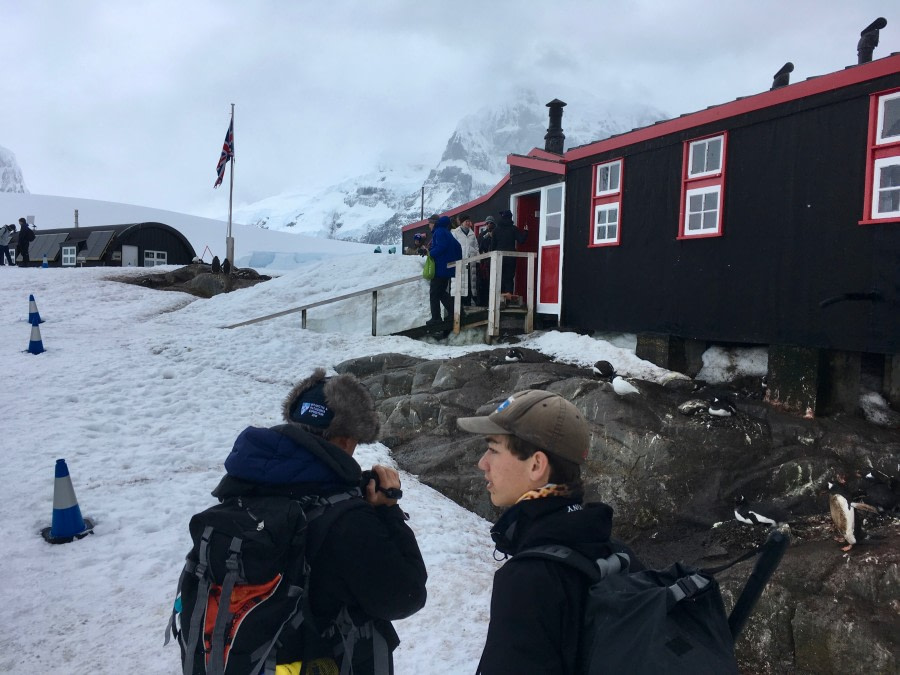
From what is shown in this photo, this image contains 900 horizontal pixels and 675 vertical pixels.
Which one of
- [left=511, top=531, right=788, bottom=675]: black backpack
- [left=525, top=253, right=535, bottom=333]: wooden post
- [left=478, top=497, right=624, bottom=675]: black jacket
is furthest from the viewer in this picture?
[left=525, top=253, right=535, bottom=333]: wooden post

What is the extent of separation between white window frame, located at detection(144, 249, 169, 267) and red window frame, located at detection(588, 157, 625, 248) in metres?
24.8

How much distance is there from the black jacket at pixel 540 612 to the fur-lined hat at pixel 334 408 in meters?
0.77

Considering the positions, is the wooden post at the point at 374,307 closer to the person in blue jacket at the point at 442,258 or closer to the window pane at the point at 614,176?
the person in blue jacket at the point at 442,258

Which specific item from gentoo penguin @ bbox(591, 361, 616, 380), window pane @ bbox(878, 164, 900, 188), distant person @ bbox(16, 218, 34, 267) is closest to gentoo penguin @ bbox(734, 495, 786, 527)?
gentoo penguin @ bbox(591, 361, 616, 380)

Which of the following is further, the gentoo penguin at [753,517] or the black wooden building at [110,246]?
the black wooden building at [110,246]

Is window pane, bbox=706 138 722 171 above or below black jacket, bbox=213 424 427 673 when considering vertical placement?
above

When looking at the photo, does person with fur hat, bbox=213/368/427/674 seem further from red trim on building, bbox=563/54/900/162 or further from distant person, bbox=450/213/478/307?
distant person, bbox=450/213/478/307

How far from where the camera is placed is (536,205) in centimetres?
1359

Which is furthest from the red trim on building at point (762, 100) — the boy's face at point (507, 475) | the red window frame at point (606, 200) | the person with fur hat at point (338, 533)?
the person with fur hat at point (338, 533)

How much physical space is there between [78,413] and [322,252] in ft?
141

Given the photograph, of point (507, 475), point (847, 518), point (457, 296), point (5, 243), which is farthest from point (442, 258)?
point (5, 243)

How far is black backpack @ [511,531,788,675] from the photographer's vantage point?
1.32 meters

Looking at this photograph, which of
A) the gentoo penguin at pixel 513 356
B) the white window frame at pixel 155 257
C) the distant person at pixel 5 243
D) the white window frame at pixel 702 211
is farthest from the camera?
the white window frame at pixel 155 257

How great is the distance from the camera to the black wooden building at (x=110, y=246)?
2812 centimetres
